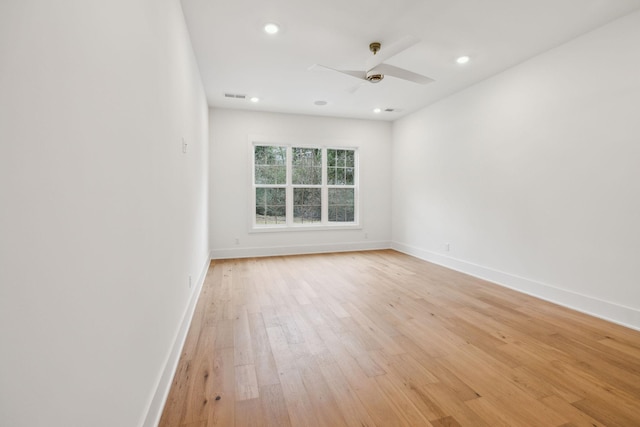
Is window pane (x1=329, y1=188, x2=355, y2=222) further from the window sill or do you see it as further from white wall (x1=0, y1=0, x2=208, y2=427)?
white wall (x1=0, y1=0, x2=208, y2=427)

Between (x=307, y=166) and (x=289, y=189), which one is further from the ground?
(x=307, y=166)

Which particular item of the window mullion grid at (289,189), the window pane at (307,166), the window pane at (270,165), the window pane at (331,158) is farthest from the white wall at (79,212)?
the window pane at (331,158)

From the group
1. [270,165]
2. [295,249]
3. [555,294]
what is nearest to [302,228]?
[295,249]

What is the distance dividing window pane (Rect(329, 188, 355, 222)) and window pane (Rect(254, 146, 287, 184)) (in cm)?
110

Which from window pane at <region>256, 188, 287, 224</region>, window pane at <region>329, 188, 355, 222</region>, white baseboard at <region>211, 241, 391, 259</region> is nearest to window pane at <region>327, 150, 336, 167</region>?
window pane at <region>329, 188, 355, 222</region>

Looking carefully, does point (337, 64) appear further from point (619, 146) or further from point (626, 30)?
point (619, 146)

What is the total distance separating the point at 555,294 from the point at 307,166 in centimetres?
437

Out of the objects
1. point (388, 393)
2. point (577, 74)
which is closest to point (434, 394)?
point (388, 393)

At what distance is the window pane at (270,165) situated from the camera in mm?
5699

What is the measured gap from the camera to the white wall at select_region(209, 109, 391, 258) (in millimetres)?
5387

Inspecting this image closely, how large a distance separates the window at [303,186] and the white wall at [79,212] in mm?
→ 4057

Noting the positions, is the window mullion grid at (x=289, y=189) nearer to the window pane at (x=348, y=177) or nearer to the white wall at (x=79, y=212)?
the window pane at (x=348, y=177)

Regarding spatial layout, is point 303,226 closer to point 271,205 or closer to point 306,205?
point 306,205

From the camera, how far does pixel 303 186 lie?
5.96 m
